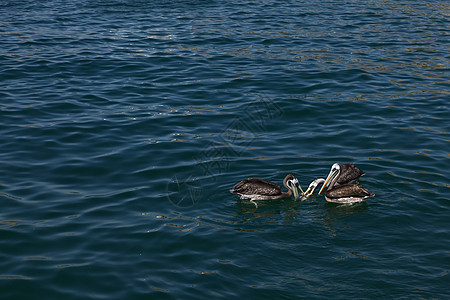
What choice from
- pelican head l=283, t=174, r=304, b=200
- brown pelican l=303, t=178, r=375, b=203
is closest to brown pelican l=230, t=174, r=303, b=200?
pelican head l=283, t=174, r=304, b=200

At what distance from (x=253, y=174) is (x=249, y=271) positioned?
13.7 feet

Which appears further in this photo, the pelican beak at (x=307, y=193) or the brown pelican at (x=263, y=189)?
the pelican beak at (x=307, y=193)

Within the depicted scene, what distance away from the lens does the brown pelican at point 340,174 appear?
43.0 ft

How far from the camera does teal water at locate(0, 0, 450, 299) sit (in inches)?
400

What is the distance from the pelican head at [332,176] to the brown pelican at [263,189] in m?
0.69

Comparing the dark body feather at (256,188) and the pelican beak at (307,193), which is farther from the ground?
the dark body feather at (256,188)

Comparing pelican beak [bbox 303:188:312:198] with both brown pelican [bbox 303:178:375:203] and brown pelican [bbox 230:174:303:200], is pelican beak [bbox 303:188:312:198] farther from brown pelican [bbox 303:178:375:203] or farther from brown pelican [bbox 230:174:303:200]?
brown pelican [bbox 303:178:375:203]

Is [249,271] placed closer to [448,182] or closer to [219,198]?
[219,198]

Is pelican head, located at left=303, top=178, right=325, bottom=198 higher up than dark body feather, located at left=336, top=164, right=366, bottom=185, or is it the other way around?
dark body feather, located at left=336, top=164, right=366, bottom=185

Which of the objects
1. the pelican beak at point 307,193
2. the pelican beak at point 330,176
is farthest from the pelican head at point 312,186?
the pelican beak at point 330,176

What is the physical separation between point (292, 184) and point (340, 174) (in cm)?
116

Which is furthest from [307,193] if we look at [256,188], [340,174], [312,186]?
[256,188]

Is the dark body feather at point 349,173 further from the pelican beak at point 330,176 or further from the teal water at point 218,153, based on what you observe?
the teal water at point 218,153

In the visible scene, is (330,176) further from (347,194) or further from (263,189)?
(263,189)
